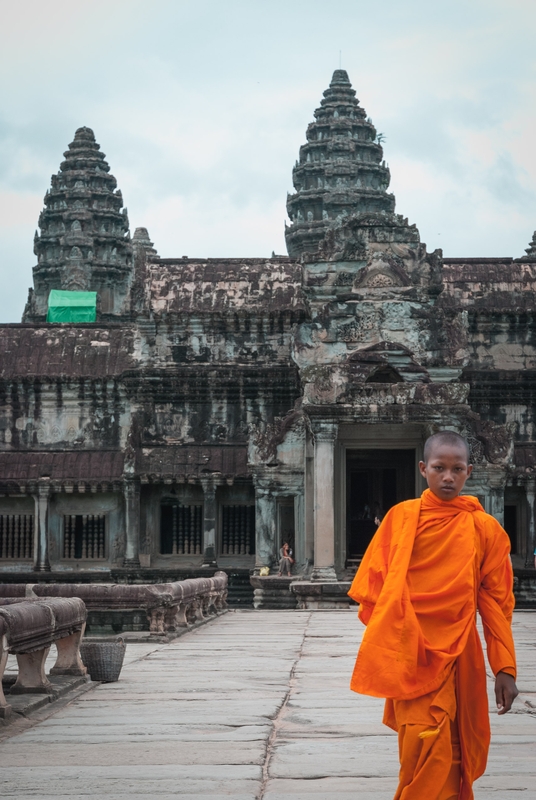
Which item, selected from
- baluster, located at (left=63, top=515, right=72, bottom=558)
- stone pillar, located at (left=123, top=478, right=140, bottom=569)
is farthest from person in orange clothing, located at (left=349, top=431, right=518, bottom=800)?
baluster, located at (left=63, top=515, right=72, bottom=558)

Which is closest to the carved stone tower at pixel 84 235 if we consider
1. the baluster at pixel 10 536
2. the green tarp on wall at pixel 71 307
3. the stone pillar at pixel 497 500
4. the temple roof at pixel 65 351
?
the green tarp on wall at pixel 71 307

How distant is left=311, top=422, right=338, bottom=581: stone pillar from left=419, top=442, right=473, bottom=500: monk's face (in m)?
17.4

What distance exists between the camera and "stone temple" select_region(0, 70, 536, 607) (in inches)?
→ 1012

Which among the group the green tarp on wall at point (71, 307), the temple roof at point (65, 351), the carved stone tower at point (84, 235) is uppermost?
the carved stone tower at point (84, 235)

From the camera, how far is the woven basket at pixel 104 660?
10.6m

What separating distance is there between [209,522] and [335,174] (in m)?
26.1

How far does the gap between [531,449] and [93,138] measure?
34566 mm

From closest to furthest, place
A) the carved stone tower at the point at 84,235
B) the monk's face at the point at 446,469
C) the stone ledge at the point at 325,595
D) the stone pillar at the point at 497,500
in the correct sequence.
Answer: the monk's face at the point at 446,469
the stone ledge at the point at 325,595
the stone pillar at the point at 497,500
the carved stone tower at the point at 84,235

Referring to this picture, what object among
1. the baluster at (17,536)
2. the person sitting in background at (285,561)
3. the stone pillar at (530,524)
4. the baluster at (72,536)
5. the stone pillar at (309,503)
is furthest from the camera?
the baluster at (17,536)

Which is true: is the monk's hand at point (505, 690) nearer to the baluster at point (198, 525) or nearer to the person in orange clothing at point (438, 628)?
the person in orange clothing at point (438, 628)

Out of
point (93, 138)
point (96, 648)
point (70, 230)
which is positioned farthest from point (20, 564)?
point (93, 138)

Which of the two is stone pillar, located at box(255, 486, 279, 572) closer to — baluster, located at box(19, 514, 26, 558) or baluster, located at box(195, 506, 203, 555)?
baluster, located at box(195, 506, 203, 555)

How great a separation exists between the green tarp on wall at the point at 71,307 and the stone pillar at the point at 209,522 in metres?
23.3

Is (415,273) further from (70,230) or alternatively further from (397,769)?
(70,230)
